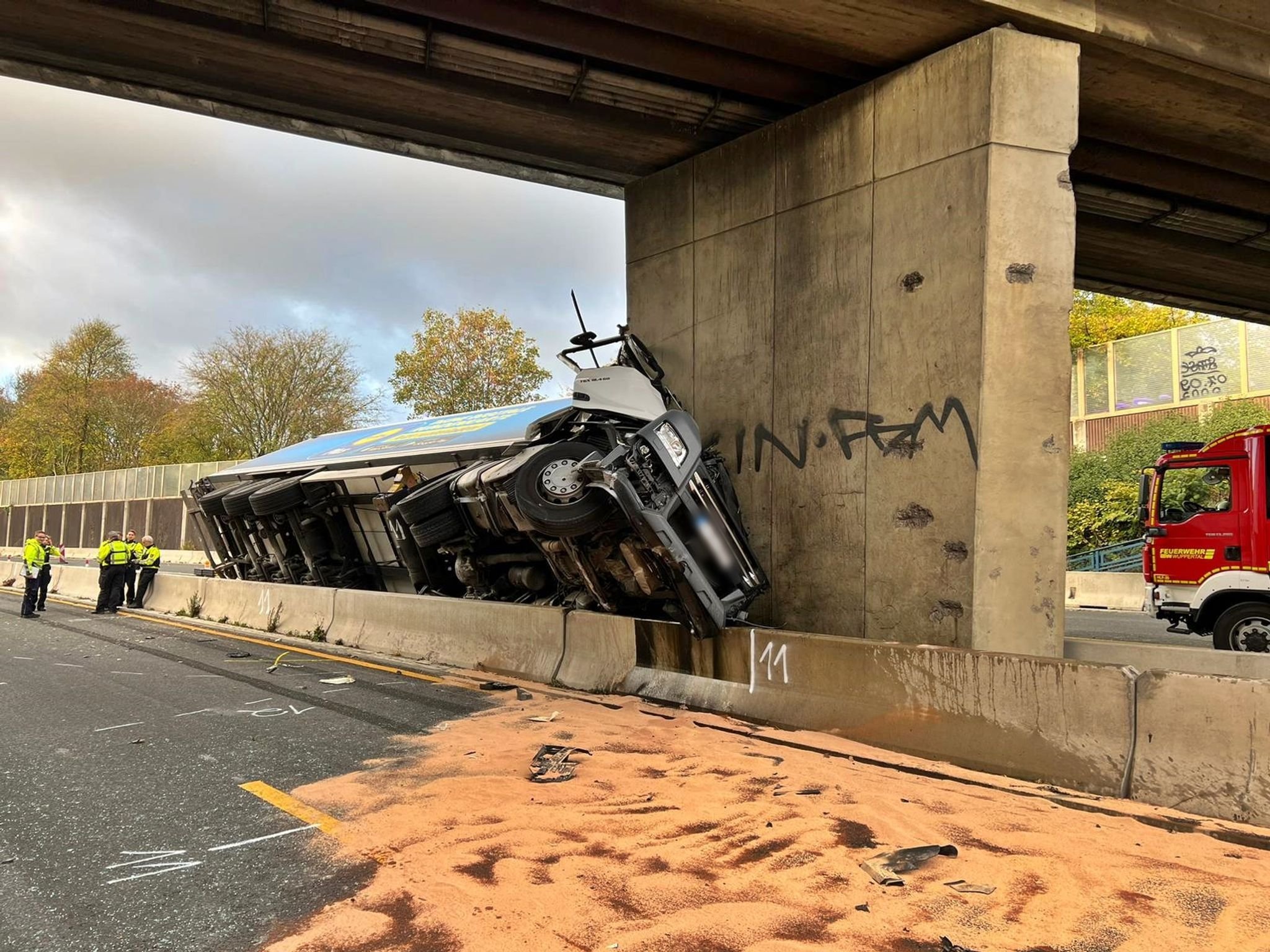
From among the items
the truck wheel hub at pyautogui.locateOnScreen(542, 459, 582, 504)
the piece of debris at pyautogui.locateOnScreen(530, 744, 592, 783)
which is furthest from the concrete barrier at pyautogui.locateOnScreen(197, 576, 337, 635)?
the piece of debris at pyautogui.locateOnScreen(530, 744, 592, 783)

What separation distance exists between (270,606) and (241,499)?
2571mm

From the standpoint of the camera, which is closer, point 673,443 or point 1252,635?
point 673,443

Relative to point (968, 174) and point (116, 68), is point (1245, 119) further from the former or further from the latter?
point (116, 68)

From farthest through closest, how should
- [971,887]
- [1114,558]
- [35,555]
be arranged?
1. [1114,558]
2. [35,555]
3. [971,887]

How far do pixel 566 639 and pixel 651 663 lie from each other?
1173 millimetres

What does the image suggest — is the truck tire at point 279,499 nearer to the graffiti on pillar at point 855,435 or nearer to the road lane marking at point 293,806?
the graffiti on pillar at point 855,435

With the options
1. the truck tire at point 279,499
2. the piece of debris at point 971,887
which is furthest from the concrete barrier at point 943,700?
the truck tire at point 279,499

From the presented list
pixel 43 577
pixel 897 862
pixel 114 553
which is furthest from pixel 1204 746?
pixel 43 577

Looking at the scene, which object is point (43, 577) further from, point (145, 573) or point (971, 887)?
point (971, 887)

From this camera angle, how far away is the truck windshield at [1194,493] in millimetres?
10820

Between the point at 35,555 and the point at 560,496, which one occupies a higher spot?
the point at 560,496

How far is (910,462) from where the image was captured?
6879mm

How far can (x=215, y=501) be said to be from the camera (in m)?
16.0

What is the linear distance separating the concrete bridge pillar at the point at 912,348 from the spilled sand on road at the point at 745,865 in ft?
6.72
